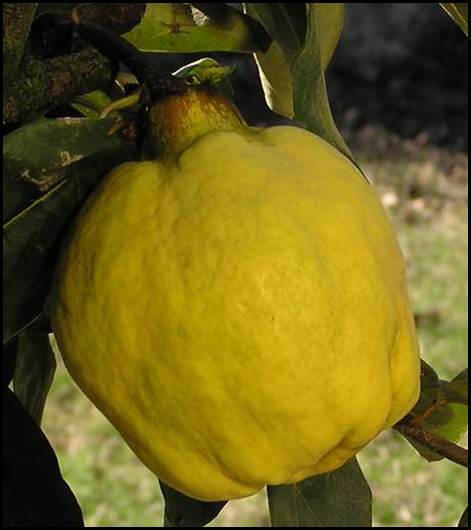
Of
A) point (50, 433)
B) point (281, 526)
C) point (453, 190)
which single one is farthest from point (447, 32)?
point (281, 526)

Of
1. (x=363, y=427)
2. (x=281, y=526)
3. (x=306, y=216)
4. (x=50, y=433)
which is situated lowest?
(x=50, y=433)

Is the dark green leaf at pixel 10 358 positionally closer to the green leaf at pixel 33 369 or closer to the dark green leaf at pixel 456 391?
the green leaf at pixel 33 369

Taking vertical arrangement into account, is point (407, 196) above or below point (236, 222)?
below

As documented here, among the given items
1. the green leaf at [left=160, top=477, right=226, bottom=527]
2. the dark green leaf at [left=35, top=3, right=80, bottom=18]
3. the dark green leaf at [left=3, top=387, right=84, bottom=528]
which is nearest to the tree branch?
the green leaf at [left=160, top=477, right=226, bottom=527]

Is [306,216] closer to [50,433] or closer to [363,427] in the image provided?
[363,427]

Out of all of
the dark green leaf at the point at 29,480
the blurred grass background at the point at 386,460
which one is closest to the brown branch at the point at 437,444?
the dark green leaf at the point at 29,480

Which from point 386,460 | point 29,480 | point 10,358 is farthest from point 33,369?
point 386,460
